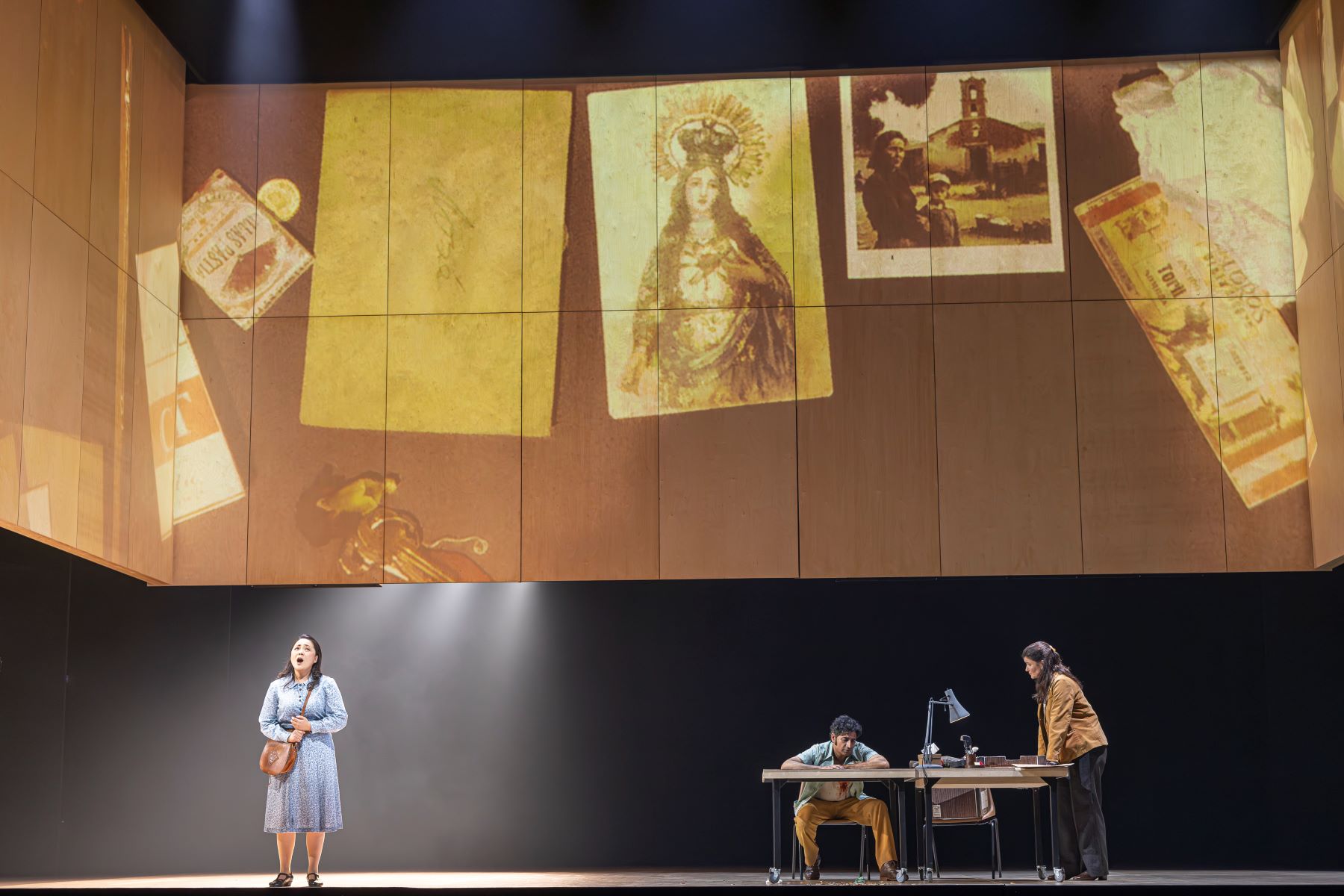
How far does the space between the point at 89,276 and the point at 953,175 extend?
15.7 feet

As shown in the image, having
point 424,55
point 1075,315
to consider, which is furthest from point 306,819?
point 1075,315

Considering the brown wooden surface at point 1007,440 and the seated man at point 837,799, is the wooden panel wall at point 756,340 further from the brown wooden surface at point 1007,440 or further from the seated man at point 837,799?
the seated man at point 837,799

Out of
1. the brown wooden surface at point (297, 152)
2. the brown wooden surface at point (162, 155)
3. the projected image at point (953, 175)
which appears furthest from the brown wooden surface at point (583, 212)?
the brown wooden surface at point (162, 155)

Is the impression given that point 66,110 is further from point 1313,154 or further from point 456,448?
point 1313,154

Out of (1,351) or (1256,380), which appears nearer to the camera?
(1,351)

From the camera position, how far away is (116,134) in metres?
7.82

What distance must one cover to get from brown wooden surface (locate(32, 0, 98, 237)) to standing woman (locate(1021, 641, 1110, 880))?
5.19 metres

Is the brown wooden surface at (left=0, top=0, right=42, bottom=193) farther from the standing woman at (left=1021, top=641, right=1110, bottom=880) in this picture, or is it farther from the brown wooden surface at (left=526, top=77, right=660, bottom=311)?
the standing woman at (left=1021, top=641, right=1110, bottom=880)

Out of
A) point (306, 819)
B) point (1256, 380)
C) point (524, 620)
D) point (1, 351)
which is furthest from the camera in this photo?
point (524, 620)

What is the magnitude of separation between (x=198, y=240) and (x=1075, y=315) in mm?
5151

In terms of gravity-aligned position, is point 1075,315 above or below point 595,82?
below

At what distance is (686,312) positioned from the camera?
8523 millimetres

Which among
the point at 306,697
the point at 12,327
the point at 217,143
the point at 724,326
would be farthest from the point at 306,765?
the point at 217,143

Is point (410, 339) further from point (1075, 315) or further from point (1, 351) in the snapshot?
point (1075, 315)
